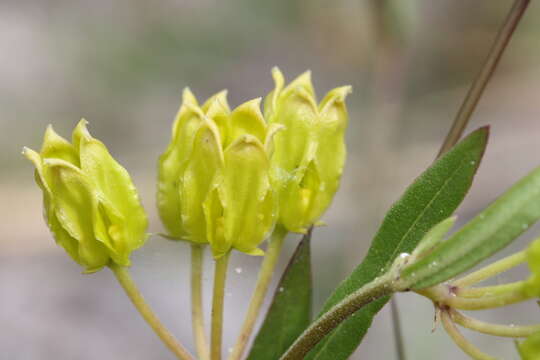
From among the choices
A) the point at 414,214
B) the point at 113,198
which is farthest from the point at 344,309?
the point at 113,198

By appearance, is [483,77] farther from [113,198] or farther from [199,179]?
[113,198]

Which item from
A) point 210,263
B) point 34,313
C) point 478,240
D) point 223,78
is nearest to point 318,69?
point 223,78

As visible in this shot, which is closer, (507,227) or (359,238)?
(507,227)

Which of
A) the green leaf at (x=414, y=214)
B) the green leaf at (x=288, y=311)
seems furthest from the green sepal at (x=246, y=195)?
the green leaf at (x=414, y=214)

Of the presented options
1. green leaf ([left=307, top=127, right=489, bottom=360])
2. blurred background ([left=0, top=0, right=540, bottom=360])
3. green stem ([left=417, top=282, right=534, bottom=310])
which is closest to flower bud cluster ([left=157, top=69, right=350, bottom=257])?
green leaf ([left=307, top=127, right=489, bottom=360])

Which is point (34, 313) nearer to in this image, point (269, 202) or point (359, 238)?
point (359, 238)
